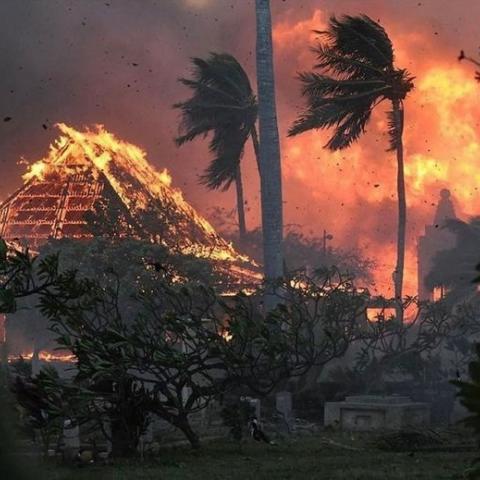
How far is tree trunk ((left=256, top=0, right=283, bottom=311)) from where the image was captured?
78.7ft

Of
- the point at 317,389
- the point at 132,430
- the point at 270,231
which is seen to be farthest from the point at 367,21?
the point at 132,430

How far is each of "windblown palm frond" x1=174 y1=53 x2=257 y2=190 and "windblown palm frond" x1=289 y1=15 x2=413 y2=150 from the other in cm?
754

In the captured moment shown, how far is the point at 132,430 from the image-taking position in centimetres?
1416

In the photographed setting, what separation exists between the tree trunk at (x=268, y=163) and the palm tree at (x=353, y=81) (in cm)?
431

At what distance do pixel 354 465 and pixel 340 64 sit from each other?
64.9 feet

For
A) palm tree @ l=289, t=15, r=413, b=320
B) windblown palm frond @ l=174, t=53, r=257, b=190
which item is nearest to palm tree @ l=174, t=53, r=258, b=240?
windblown palm frond @ l=174, t=53, r=257, b=190

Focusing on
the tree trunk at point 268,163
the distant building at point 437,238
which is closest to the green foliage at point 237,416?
the tree trunk at point 268,163

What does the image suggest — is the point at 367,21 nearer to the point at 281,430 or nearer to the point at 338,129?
the point at 338,129

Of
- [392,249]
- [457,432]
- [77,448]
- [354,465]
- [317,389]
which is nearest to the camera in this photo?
[354,465]

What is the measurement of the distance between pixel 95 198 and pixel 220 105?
13.3 m

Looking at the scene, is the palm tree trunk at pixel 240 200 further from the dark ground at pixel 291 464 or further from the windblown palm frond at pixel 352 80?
the dark ground at pixel 291 464

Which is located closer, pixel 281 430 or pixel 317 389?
pixel 281 430

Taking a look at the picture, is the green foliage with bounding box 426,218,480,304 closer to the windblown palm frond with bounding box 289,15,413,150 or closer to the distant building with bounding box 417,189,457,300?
the windblown palm frond with bounding box 289,15,413,150

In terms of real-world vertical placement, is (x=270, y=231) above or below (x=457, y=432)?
above
